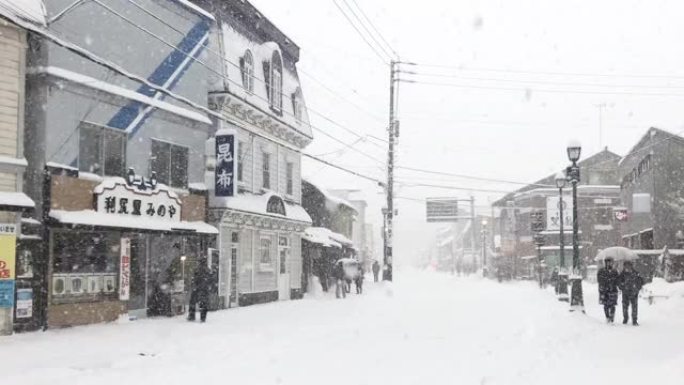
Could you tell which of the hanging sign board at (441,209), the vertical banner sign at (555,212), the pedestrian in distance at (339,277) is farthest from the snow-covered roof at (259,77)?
the hanging sign board at (441,209)

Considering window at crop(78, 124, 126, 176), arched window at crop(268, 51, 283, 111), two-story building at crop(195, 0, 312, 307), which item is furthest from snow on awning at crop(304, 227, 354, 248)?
window at crop(78, 124, 126, 176)

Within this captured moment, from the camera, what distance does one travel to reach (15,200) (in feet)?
47.6

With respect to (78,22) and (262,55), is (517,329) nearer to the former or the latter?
(78,22)

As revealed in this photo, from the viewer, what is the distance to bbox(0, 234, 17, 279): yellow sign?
1468 cm

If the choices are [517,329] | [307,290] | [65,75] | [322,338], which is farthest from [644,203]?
[65,75]

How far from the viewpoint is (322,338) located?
1480 cm

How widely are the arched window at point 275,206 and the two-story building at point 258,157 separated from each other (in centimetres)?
4

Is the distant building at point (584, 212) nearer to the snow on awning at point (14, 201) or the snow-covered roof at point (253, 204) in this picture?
the snow-covered roof at point (253, 204)

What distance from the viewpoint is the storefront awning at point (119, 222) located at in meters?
16.1

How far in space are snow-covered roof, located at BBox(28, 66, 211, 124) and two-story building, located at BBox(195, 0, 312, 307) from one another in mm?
1110

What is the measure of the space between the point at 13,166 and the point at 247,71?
467 inches

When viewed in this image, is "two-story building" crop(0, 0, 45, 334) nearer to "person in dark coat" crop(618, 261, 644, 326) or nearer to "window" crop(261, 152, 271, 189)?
"window" crop(261, 152, 271, 189)

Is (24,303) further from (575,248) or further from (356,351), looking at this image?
(575,248)

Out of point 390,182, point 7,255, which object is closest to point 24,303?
point 7,255
